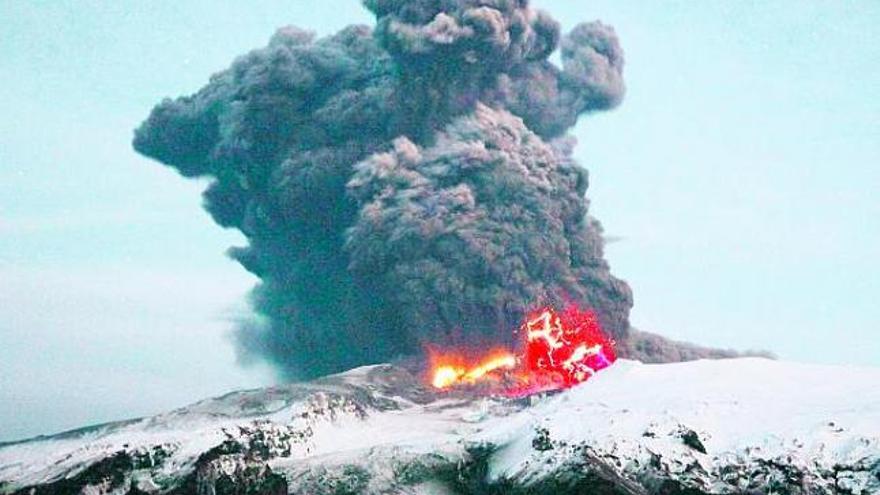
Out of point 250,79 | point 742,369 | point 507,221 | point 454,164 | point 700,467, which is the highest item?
point 250,79

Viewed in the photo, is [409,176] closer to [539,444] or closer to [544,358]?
[544,358]

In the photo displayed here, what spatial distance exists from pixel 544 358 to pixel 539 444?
30804mm

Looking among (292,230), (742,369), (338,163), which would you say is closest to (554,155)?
(338,163)

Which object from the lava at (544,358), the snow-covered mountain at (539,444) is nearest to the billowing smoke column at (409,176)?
the lava at (544,358)

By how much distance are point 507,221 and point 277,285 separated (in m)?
24.7

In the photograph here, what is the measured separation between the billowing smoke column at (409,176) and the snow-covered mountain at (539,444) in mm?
15806

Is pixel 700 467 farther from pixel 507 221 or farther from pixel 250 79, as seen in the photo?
pixel 250 79

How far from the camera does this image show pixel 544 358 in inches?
2657

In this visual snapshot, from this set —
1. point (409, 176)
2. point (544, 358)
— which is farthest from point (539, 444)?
point (409, 176)

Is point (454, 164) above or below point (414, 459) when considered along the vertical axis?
above

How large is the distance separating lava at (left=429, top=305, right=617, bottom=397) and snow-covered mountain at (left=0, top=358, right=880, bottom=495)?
11760 mm

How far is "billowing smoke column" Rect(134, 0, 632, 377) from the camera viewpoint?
68062mm

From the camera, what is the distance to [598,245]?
75688mm

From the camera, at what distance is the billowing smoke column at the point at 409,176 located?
2680 inches
